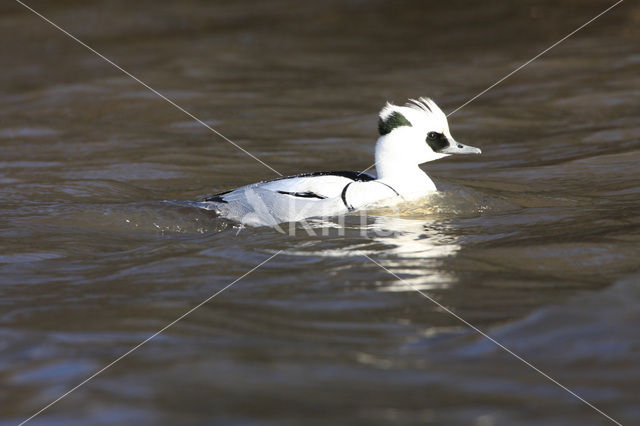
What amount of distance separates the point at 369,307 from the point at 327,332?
444 mm

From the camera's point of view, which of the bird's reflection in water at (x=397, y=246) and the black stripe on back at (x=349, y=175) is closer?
the bird's reflection in water at (x=397, y=246)

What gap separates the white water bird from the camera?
6.93m

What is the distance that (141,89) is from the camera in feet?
41.5

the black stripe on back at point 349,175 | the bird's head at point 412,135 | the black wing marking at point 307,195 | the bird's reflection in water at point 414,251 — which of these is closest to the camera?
the bird's reflection in water at point 414,251

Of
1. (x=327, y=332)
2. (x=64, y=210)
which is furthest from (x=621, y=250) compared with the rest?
(x=64, y=210)

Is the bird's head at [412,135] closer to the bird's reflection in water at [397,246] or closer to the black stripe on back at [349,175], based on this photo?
the black stripe on back at [349,175]

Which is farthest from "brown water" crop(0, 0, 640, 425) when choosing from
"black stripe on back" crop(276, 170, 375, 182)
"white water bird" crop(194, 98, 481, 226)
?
"black stripe on back" crop(276, 170, 375, 182)

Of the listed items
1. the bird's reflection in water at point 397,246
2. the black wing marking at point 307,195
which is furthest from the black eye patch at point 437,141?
the black wing marking at point 307,195

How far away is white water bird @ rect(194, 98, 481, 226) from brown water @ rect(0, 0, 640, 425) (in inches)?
6.7

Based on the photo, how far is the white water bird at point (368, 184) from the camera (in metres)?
6.93

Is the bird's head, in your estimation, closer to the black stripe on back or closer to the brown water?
the black stripe on back

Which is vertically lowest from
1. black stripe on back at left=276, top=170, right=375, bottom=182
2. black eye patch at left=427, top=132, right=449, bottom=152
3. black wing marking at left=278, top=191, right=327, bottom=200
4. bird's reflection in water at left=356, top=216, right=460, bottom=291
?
bird's reflection in water at left=356, top=216, right=460, bottom=291

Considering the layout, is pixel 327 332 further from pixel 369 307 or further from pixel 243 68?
pixel 243 68

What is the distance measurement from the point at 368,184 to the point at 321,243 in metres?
0.99
